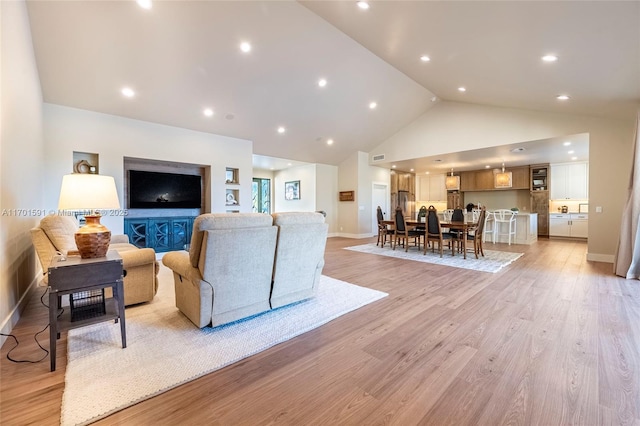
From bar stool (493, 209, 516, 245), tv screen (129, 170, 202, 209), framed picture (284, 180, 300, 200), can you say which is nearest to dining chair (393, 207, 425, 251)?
bar stool (493, 209, 516, 245)

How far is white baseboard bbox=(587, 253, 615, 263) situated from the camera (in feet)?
17.0

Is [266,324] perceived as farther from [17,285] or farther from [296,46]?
[296,46]

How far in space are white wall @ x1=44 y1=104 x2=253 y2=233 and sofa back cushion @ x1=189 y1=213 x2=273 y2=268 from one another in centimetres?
415

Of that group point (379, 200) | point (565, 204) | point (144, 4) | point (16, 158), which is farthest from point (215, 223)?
point (565, 204)

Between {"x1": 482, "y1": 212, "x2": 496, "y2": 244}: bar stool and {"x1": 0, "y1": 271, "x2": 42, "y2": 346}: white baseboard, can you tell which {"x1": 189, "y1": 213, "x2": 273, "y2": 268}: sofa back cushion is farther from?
{"x1": 482, "y1": 212, "x2": 496, "y2": 244}: bar stool

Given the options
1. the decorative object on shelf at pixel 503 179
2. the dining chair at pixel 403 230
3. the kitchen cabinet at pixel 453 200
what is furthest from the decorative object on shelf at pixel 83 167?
the kitchen cabinet at pixel 453 200

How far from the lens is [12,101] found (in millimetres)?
2580

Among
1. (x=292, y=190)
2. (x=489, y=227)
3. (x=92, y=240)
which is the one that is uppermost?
(x=292, y=190)

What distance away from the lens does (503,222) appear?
8.02 metres

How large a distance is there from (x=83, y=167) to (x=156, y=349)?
4772 mm

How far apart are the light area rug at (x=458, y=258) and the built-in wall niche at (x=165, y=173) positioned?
155 inches

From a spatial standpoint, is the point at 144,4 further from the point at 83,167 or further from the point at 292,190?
the point at 292,190

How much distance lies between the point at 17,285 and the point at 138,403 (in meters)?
2.36

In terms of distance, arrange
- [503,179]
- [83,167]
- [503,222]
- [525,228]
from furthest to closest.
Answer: [503,179], [503,222], [525,228], [83,167]
